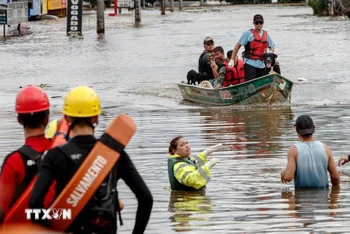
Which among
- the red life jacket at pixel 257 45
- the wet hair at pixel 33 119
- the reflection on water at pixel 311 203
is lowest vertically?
the reflection on water at pixel 311 203

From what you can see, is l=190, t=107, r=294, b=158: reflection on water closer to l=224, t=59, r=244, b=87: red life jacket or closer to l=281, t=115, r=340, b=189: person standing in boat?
l=224, t=59, r=244, b=87: red life jacket

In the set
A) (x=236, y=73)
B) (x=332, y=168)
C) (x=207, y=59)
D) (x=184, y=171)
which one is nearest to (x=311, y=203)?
(x=332, y=168)

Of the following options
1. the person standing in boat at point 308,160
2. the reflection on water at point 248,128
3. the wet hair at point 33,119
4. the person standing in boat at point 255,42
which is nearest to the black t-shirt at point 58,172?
the wet hair at point 33,119

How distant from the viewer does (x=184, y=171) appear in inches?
416

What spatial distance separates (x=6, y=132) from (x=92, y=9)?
68697mm

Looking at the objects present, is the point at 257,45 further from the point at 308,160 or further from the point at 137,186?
the point at 137,186

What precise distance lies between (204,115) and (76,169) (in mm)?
13548

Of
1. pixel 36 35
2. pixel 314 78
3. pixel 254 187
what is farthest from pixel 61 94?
pixel 36 35

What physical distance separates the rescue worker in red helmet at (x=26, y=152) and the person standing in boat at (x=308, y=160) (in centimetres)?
435

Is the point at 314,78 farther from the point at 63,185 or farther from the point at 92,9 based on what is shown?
the point at 92,9

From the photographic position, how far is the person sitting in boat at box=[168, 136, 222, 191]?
1054cm

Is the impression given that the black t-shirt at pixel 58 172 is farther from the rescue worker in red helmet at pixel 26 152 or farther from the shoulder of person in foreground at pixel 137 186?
the rescue worker in red helmet at pixel 26 152

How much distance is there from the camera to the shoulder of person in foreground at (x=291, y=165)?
9.78 m

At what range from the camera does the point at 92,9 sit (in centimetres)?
8406
